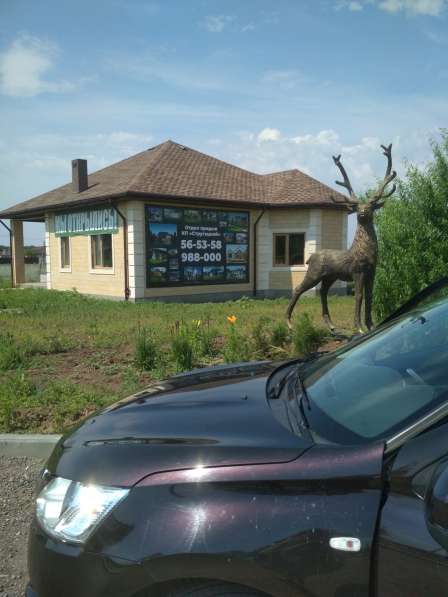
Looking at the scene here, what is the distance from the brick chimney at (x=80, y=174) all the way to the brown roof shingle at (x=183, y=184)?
0.99 ft

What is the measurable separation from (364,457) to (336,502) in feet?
0.56

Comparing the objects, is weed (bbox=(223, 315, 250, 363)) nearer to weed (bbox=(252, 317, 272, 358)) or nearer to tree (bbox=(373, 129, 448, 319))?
weed (bbox=(252, 317, 272, 358))

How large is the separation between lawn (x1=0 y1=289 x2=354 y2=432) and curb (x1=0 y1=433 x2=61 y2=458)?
0.33m

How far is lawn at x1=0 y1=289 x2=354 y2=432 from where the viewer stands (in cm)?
546

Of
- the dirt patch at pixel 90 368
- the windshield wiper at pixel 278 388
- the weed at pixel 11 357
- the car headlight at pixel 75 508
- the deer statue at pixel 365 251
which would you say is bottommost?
the dirt patch at pixel 90 368

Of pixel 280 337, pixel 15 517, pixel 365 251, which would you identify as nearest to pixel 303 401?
pixel 15 517

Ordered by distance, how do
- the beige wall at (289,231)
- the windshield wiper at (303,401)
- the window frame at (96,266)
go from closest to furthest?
the windshield wiper at (303,401) → the window frame at (96,266) → the beige wall at (289,231)

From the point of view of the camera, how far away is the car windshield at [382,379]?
1925mm

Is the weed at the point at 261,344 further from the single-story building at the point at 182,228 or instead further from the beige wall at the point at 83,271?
the beige wall at the point at 83,271

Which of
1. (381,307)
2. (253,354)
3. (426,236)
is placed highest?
(426,236)

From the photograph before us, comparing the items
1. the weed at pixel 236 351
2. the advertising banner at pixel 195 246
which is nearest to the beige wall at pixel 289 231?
the advertising banner at pixel 195 246

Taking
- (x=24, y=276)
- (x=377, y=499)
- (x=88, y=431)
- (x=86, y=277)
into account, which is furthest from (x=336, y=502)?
(x=24, y=276)

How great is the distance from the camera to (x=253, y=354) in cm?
711

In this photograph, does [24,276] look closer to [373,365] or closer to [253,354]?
[253,354]
